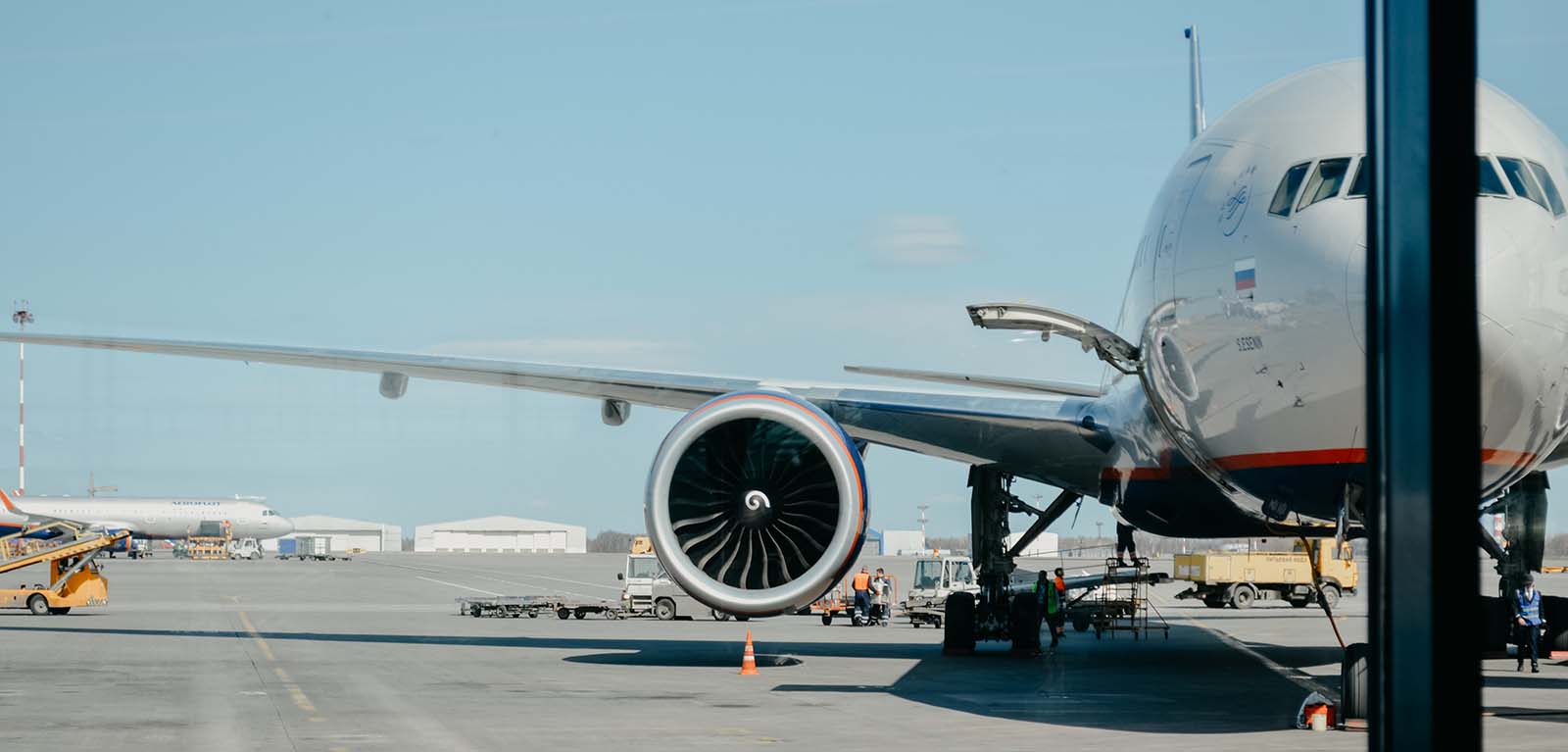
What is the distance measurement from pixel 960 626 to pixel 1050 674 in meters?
2.71

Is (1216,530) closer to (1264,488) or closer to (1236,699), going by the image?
(1236,699)

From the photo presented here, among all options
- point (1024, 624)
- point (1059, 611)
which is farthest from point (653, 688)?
point (1059, 611)

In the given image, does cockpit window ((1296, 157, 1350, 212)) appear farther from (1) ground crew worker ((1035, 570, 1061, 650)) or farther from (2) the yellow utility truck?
(2) the yellow utility truck

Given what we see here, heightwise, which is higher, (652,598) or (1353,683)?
(1353,683)

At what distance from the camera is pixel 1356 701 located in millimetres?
10586

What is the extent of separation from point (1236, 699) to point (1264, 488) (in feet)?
10.7

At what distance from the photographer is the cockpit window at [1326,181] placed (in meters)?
9.19

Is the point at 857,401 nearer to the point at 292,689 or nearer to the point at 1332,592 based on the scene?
the point at 292,689

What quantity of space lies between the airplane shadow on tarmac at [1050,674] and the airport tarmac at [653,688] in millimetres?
46

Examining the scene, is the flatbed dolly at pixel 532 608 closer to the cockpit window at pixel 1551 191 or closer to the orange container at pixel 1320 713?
the orange container at pixel 1320 713

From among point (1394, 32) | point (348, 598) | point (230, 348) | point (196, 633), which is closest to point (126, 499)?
point (348, 598)

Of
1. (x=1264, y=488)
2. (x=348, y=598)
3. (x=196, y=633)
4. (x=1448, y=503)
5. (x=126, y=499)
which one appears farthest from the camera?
(x=126, y=499)

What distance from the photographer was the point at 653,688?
46.3ft

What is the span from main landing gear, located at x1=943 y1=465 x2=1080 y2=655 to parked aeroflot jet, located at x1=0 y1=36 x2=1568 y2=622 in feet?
0.24
